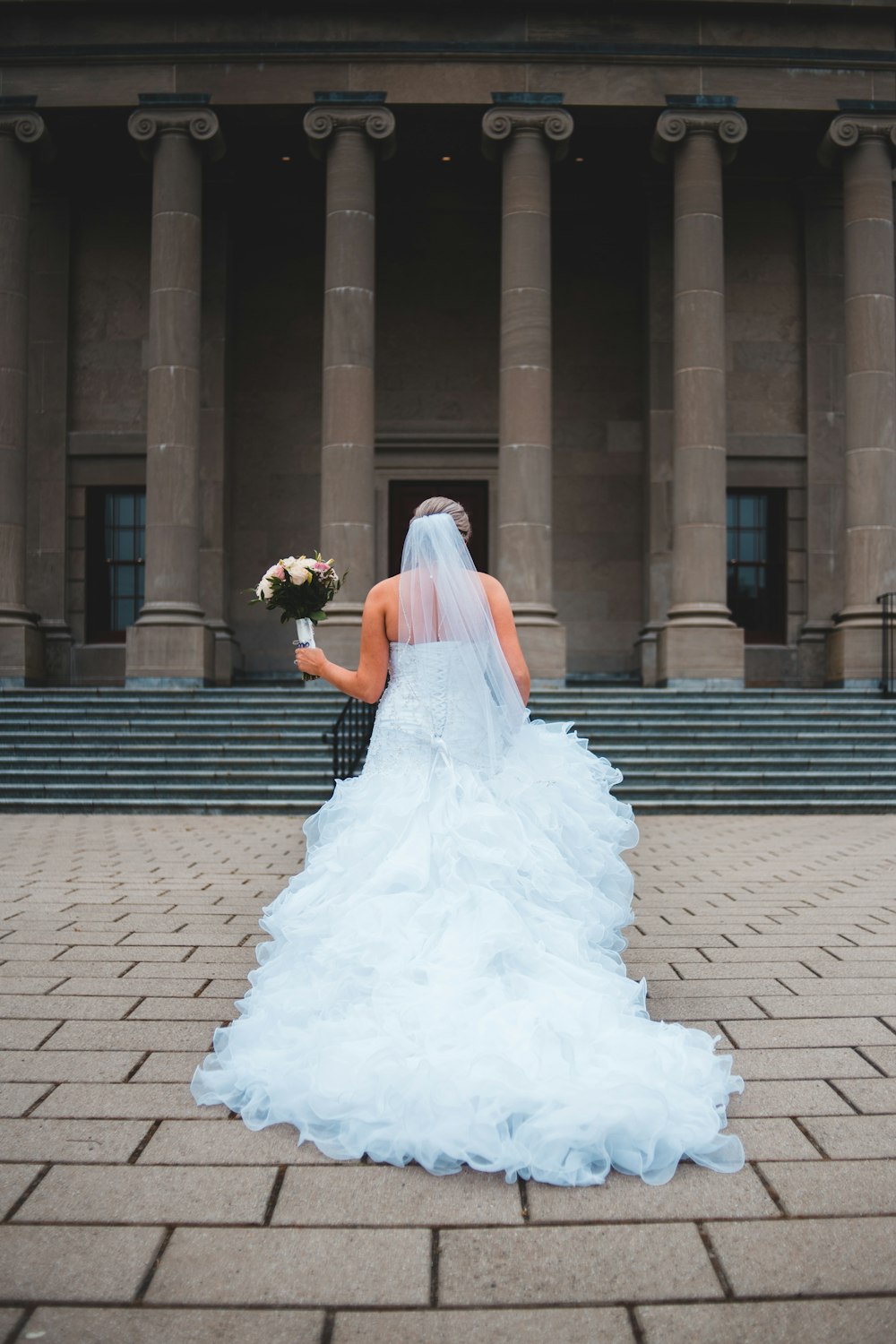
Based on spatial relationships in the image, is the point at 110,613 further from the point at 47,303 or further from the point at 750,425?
the point at 750,425

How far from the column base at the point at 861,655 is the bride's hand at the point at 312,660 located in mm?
14960

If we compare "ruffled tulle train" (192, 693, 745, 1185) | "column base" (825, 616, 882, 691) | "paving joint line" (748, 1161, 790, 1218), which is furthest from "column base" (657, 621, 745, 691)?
"paving joint line" (748, 1161, 790, 1218)

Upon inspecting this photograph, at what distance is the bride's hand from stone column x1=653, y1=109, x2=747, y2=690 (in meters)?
13.2

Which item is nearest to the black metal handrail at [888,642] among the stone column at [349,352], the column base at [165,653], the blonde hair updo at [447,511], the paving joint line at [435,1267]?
the stone column at [349,352]

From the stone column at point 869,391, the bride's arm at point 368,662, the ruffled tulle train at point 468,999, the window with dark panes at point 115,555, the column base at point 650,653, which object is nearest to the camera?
the ruffled tulle train at point 468,999

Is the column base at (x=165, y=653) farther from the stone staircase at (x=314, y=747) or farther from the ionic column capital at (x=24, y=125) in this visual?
the ionic column capital at (x=24, y=125)

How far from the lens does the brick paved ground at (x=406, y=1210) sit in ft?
7.91

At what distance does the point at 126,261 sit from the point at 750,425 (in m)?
12.7

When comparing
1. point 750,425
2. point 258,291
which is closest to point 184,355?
point 258,291

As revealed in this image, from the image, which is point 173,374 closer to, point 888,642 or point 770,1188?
point 888,642

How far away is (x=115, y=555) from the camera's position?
845 inches

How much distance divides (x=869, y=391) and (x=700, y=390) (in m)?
2.93

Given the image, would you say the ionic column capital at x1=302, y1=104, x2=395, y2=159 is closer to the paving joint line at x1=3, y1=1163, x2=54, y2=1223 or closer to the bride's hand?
the bride's hand

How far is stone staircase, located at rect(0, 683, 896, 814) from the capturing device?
12.8m
